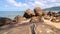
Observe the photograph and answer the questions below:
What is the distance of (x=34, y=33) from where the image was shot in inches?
147

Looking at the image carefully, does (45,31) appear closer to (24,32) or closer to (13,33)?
(24,32)

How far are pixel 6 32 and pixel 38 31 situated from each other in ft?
2.74

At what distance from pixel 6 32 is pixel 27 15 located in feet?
49.6

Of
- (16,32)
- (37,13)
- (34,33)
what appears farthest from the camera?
(37,13)

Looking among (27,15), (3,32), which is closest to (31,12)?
(27,15)

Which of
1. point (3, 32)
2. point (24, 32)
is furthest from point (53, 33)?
point (3, 32)

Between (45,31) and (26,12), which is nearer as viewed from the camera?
(45,31)

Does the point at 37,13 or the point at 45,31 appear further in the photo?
the point at 37,13

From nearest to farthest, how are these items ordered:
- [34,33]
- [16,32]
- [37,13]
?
[34,33], [16,32], [37,13]

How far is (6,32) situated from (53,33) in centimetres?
121

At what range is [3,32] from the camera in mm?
4066

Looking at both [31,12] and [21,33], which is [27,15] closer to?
[31,12]

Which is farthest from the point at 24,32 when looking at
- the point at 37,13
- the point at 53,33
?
the point at 37,13

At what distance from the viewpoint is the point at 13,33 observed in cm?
392
